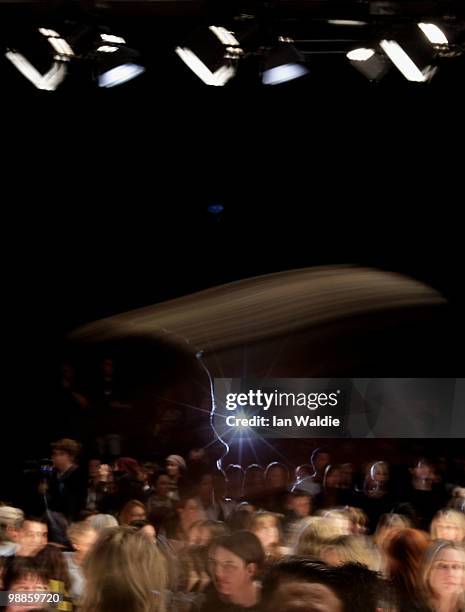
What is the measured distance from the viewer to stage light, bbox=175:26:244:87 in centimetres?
418

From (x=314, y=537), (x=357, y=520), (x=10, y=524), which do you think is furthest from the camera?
(x=357, y=520)

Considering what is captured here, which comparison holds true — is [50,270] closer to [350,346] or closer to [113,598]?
[350,346]

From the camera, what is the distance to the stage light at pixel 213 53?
4.18m

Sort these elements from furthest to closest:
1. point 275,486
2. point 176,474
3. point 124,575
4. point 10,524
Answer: point 176,474
point 275,486
point 10,524
point 124,575

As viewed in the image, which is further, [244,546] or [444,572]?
[444,572]

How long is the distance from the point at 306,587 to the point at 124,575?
1.08m

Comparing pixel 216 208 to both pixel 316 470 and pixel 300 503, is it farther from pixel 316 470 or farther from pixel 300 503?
pixel 300 503

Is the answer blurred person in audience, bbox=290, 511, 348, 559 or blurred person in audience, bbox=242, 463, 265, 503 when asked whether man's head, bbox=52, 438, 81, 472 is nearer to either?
blurred person in audience, bbox=242, 463, 265, 503

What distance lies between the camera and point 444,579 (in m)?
3.01

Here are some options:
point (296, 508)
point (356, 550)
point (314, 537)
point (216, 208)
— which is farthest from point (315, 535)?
point (216, 208)

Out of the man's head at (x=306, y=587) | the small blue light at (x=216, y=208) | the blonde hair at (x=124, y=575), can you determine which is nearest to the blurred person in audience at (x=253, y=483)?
the small blue light at (x=216, y=208)

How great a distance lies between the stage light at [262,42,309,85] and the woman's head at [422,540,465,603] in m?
2.31

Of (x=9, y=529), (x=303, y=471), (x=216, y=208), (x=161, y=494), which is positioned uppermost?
(x=216, y=208)

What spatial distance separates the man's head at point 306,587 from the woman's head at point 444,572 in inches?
52.2
